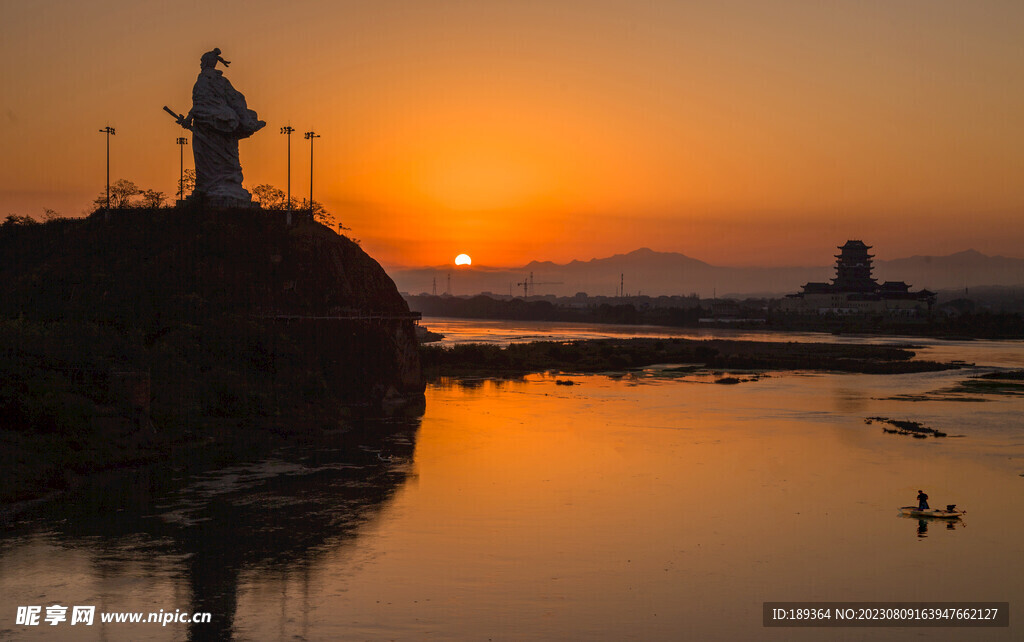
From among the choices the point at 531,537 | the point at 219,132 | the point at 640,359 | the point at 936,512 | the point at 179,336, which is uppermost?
the point at 219,132

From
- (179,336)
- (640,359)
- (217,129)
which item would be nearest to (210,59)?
(217,129)

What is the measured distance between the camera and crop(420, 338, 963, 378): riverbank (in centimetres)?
9719

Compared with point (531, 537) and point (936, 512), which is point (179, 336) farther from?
point (936, 512)

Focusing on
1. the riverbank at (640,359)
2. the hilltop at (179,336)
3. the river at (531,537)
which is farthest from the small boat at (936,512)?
the riverbank at (640,359)

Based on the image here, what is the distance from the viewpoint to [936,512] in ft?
112

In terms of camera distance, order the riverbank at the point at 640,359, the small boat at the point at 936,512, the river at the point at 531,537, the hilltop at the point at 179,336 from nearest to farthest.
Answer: the river at the point at 531,537 < the small boat at the point at 936,512 < the hilltop at the point at 179,336 < the riverbank at the point at 640,359

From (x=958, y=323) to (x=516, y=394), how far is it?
14029 centimetres

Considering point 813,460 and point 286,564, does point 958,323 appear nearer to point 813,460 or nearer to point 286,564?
point 813,460

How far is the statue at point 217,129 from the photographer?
222 ft

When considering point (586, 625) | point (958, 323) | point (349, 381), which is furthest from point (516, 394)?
point (958, 323)

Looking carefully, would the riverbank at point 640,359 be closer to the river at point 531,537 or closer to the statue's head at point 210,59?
the statue's head at point 210,59

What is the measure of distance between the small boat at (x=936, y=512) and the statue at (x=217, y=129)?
52465mm

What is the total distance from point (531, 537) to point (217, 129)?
48.0 m

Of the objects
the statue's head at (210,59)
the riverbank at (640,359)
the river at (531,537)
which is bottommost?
the river at (531,537)
